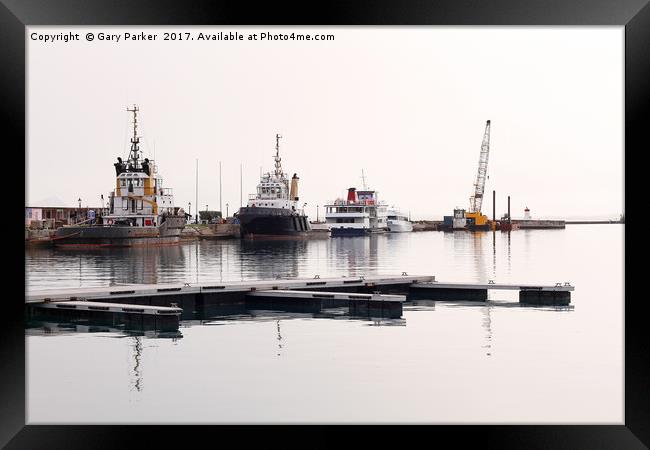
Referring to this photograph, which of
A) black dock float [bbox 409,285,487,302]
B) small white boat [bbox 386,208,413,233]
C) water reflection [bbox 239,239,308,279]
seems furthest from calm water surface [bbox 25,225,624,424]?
small white boat [bbox 386,208,413,233]

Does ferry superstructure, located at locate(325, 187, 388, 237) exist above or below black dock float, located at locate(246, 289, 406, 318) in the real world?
above

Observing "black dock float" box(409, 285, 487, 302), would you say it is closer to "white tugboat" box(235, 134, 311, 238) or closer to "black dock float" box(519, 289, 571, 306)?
"black dock float" box(519, 289, 571, 306)

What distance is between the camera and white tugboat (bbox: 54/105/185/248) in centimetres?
6234

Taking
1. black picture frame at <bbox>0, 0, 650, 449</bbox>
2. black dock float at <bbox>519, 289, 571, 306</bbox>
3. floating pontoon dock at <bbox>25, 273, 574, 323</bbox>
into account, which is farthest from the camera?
black dock float at <bbox>519, 289, 571, 306</bbox>

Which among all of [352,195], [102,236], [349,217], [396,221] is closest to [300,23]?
[102,236]

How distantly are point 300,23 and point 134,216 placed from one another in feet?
197

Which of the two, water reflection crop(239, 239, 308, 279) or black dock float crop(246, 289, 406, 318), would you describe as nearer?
black dock float crop(246, 289, 406, 318)

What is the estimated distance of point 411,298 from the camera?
26.5 metres

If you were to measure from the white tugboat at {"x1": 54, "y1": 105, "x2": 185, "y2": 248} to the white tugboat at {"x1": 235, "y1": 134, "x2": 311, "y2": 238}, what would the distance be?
11397 mm

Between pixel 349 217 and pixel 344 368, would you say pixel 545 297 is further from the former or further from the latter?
pixel 349 217

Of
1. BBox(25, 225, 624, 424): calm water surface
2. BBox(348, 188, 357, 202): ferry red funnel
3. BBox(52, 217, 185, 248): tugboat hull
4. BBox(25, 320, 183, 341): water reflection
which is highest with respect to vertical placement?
BBox(348, 188, 357, 202): ferry red funnel

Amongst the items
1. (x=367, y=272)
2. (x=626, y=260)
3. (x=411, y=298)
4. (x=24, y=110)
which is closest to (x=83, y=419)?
(x=24, y=110)

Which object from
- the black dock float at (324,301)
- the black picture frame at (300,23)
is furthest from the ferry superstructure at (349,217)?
the black picture frame at (300,23)

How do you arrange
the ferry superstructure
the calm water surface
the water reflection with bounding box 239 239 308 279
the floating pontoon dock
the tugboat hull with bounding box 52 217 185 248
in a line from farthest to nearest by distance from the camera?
1. the ferry superstructure
2. the tugboat hull with bounding box 52 217 185 248
3. the water reflection with bounding box 239 239 308 279
4. the floating pontoon dock
5. the calm water surface
